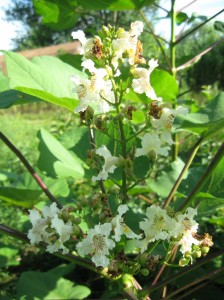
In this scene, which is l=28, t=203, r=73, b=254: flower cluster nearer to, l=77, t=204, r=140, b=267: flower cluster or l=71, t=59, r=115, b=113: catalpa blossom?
l=77, t=204, r=140, b=267: flower cluster

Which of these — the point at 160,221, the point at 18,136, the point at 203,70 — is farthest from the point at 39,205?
the point at 203,70

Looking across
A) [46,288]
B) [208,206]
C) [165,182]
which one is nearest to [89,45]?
[208,206]

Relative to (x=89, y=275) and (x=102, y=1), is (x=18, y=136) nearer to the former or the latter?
(x=89, y=275)

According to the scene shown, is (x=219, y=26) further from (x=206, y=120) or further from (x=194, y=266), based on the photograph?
(x=194, y=266)

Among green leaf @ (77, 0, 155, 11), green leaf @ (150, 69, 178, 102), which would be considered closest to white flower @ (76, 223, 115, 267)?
green leaf @ (150, 69, 178, 102)

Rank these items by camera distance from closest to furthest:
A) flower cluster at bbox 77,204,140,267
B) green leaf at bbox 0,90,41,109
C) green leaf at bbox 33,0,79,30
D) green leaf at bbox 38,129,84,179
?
flower cluster at bbox 77,204,140,267
green leaf at bbox 0,90,41,109
green leaf at bbox 38,129,84,179
green leaf at bbox 33,0,79,30
